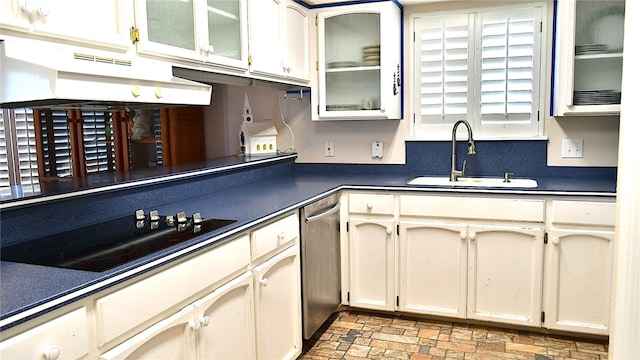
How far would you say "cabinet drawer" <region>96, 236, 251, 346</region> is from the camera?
51.2 inches

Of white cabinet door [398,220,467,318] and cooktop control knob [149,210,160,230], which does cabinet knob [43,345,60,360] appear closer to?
cooktop control knob [149,210,160,230]

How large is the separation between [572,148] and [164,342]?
8.60ft

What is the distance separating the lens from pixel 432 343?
273cm

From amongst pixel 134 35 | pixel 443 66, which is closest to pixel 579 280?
pixel 443 66

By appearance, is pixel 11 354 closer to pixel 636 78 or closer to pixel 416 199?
pixel 636 78

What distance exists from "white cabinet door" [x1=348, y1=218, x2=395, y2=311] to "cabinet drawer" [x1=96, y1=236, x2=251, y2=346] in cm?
120

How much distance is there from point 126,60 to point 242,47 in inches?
39.6

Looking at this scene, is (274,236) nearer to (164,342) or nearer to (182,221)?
(182,221)

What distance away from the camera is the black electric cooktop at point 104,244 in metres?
1.45

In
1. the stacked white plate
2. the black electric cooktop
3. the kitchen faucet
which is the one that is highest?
the stacked white plate

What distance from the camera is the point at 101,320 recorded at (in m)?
1.27

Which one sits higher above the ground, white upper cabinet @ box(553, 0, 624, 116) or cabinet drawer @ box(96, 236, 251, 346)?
white upper cabinet @ box(553, 0, 624, 116)

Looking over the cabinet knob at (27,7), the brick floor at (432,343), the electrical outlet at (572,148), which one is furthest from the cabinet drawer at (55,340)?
the electrical outlet at (572,148)

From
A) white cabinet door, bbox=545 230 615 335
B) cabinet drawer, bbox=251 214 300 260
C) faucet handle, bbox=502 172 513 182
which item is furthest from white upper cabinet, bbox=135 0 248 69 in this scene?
white cabinet door, bbox=545 230 615 335
